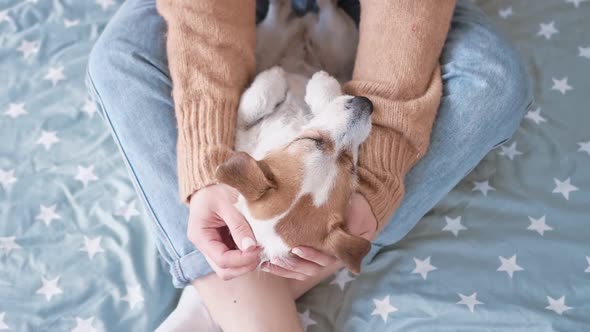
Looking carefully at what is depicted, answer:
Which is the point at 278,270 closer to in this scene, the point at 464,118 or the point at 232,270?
the point at 232,270

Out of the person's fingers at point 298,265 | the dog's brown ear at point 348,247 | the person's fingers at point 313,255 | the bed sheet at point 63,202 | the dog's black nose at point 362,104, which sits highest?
the dog's black nose at point 362,104

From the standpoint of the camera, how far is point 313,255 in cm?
96

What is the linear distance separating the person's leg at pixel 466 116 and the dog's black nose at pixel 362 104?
0.17 meters


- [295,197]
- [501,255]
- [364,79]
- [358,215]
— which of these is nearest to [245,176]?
[295,197]

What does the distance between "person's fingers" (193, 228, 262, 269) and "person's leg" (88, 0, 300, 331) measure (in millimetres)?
89

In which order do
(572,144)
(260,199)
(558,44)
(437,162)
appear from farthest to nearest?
(558,44)
(572,144)
(437,162)
(260,199)

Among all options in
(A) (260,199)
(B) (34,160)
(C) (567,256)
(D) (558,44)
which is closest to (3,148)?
(B) (34,160)

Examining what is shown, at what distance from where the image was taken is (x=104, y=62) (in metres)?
1.21

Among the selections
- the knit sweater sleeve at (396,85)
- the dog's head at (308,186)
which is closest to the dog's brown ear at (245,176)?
the dog's head at (308,186)

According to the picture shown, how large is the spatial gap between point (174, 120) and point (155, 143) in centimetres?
6

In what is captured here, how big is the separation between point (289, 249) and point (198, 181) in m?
0.21

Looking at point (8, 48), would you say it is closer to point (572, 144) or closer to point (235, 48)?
point (235, 48)

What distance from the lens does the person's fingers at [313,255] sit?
0.95 m

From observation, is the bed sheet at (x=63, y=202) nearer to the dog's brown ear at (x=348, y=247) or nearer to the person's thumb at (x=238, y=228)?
the person's thumb at (x=238, y=228)
